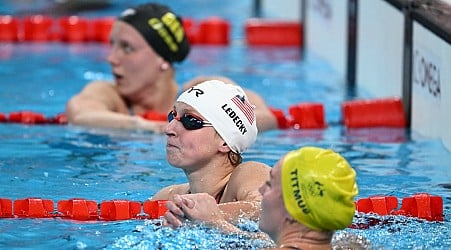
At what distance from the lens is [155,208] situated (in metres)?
4.45

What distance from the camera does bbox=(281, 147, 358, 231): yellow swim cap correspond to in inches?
133

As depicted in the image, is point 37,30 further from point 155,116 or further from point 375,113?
point 375,113

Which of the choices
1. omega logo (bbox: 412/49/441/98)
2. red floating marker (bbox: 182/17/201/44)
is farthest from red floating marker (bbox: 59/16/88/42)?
omega logo (bbox: 412/49/441/98)

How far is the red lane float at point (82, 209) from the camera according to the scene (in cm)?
446

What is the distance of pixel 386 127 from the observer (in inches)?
259

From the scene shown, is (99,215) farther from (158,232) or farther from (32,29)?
(32,29)

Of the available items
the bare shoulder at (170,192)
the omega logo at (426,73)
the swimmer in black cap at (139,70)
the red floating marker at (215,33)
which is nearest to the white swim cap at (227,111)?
the bare shoulder at (170,192)

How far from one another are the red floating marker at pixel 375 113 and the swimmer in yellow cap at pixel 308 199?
3.13 meters

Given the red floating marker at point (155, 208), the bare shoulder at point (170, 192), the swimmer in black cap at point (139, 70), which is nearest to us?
the red floating marker at point (155, 208)

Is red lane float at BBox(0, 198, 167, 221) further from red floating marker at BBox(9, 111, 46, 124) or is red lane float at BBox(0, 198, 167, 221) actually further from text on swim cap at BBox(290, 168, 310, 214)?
red floating marker at BBox(9, 111, 46, 124)

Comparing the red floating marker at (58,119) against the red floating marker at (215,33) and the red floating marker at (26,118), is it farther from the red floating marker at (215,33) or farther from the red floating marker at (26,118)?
the red floating marker at (215,33)

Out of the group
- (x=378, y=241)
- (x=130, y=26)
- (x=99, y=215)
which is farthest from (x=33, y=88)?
(x=378, y=241)

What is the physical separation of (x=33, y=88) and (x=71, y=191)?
2.87m

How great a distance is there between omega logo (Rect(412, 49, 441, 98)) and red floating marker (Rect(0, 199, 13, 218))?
2359 mm
